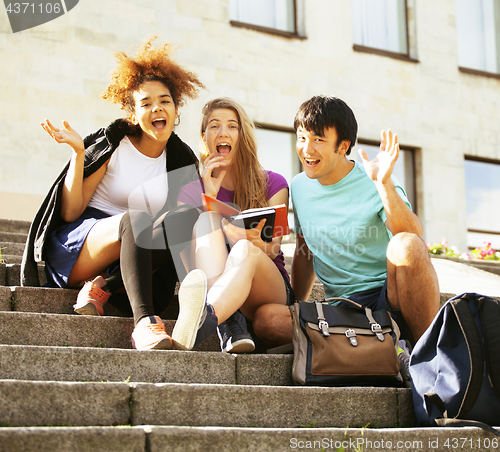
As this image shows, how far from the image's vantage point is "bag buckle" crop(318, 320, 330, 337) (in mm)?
2504

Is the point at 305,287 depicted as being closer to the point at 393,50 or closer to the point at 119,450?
the point at 119,450

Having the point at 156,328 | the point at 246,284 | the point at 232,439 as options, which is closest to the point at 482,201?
the point at 246,284

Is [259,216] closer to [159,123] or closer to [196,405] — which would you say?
[159,123]

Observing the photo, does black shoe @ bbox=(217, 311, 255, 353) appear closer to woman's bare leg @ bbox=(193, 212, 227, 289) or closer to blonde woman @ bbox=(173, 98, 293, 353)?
blonde woman @ bbox=(173, 98, 293, 353)

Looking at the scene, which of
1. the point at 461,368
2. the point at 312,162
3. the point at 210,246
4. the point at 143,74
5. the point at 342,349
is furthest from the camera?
the point at 143,74

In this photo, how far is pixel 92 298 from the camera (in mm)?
2879

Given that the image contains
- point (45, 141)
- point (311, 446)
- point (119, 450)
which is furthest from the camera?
point (45, 141)

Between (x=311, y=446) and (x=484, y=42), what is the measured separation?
34.6 ft

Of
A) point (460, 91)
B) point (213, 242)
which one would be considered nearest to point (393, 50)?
point (460, 91)

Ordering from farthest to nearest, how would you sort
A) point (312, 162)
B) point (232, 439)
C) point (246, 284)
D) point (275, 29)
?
point (275, 29)
point (312, 162)
point (246, 284)
point (232, 439)

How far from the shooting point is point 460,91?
1015cm

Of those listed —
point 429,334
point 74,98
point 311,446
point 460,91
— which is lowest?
point 311,446

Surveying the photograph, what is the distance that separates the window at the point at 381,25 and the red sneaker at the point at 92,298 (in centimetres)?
805

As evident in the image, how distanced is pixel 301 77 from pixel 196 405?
763cm
